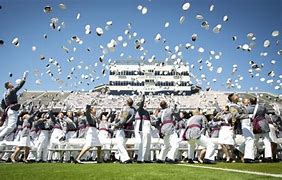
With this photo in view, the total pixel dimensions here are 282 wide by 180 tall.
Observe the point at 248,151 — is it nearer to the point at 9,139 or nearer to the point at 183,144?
the point at 183,144

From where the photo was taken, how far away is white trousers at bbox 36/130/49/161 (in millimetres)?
16219

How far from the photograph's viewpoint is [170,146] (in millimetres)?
14633

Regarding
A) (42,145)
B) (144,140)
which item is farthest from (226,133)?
(42,145)

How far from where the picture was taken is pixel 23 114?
1727cm

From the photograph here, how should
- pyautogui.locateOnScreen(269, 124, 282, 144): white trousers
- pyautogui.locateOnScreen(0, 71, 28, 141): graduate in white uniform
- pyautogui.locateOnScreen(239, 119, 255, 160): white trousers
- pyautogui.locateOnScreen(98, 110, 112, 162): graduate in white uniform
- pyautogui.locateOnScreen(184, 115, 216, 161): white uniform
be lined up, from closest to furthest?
pyautogui.locateOnScreen(184, 115, 216, 161): white uniform < pyautogui.locateOnScreen(0, 71, 28, 141): graduate in white uniform < pyautogui.locateOnScreen(239, 119, 255, 160): white trousers < pyautogui.locateOnScreen(269, 124, 282, 144): white trousers < pyautogui.locateOnScreen(98, 110, 112, 162): graduate in white uniform

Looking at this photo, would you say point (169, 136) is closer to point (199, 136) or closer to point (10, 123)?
point (199, 136)

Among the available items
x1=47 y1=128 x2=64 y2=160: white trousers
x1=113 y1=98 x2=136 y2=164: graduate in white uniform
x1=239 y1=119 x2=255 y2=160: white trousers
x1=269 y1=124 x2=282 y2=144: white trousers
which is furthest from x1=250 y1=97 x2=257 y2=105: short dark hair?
→ x1=47 y1=128 x2=64 y2=160: white trousers

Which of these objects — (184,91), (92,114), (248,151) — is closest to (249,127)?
(248,151)

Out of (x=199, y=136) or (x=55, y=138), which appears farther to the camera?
(x=55, y=138)

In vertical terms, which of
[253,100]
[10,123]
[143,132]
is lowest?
[143,132]

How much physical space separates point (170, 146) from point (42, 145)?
569 centimetres

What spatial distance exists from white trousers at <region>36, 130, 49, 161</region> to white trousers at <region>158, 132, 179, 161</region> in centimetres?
534

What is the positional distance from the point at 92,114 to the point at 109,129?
348 cm

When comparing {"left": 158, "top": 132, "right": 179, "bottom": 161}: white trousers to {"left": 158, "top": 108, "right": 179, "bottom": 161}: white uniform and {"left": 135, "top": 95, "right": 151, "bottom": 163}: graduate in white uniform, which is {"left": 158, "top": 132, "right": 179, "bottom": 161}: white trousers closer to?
{"left": 158, "top": 108, "right": 179, "bottom": 161}: white uniform
